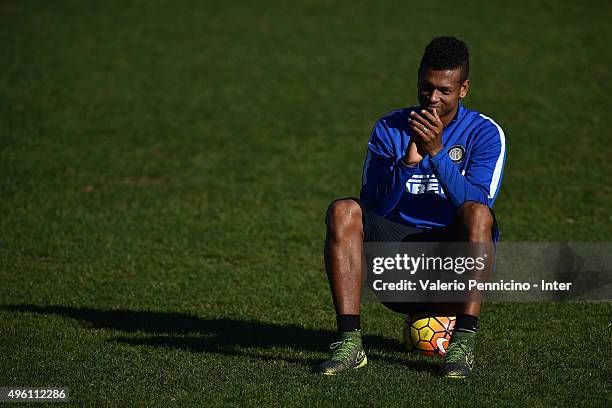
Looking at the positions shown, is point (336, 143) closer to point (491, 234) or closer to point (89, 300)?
point (89, 300)

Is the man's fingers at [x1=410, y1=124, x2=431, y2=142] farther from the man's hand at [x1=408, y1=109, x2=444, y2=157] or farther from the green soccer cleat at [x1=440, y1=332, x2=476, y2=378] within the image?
the green soccer cleat at [x1=440, y1=332, x2=476, y2=378]

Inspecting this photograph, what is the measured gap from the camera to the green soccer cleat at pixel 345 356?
22.6ft

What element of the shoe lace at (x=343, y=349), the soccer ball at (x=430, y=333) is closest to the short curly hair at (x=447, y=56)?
the soccer ball at (x=430, y=333)

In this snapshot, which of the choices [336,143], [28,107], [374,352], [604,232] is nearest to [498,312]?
[374,352]

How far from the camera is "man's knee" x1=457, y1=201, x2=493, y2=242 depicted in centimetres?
680

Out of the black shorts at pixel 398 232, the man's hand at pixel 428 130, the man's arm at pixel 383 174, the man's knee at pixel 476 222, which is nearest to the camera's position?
the man's knee at pixel 476 222

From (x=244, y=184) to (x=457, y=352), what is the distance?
27.8 ft

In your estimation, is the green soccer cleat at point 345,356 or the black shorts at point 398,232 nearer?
the green soccer cleat at point 345,356

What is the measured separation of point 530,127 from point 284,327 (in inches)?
405

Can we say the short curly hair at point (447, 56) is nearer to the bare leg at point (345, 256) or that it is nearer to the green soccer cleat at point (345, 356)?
the bare leg at point (345, 256)

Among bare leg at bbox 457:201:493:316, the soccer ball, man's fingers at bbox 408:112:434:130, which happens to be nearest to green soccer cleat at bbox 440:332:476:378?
bare leg at bbox 457:201:493:316

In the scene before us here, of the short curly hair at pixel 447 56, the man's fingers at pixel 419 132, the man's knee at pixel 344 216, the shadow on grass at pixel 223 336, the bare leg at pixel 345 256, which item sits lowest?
the shadow on grass at pixel 223 336

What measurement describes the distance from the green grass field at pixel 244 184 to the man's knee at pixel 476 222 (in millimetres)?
989

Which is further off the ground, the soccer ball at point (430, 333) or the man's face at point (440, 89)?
the man's face at point (440, 89)
